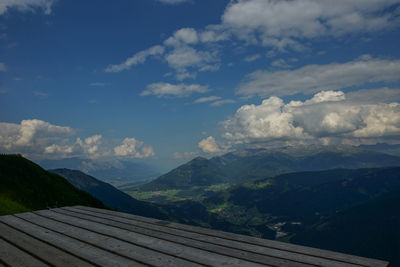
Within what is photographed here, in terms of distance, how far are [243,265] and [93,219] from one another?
255 inches

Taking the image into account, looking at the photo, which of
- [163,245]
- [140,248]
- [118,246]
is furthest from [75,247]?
[163,245]

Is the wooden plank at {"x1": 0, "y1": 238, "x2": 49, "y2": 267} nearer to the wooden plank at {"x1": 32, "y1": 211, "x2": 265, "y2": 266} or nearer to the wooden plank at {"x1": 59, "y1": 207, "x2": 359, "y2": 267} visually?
the wooden plank at {"x1": 32, "y1": 211, "x2": 265, "y2": 266}

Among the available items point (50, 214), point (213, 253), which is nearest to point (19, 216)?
point (50, 214)

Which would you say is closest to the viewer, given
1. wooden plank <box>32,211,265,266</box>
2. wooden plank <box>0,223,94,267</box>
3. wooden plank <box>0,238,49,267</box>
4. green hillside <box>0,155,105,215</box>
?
wooden plank <box>0,238,49,267</box>

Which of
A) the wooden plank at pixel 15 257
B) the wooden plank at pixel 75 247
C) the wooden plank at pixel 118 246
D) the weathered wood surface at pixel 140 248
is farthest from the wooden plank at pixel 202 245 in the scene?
the wooden plank at pixel 15 257

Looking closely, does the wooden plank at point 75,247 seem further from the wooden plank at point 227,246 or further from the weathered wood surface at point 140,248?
the wooden plank at point 227,246

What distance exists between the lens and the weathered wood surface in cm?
548

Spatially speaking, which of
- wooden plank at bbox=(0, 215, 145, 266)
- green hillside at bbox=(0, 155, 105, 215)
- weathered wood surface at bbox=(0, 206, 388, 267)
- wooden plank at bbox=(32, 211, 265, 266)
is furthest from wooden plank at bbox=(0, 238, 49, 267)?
green hillside at bbox=(0, 155, 105, 215)

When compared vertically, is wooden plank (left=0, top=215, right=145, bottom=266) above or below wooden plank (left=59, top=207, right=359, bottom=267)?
above

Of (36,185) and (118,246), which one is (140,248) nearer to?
(118,246)

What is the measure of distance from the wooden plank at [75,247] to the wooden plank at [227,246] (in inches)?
68.8

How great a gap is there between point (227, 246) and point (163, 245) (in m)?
1.70

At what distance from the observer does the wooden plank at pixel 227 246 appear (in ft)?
18.4

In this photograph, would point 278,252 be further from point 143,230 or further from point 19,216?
point 19,216
